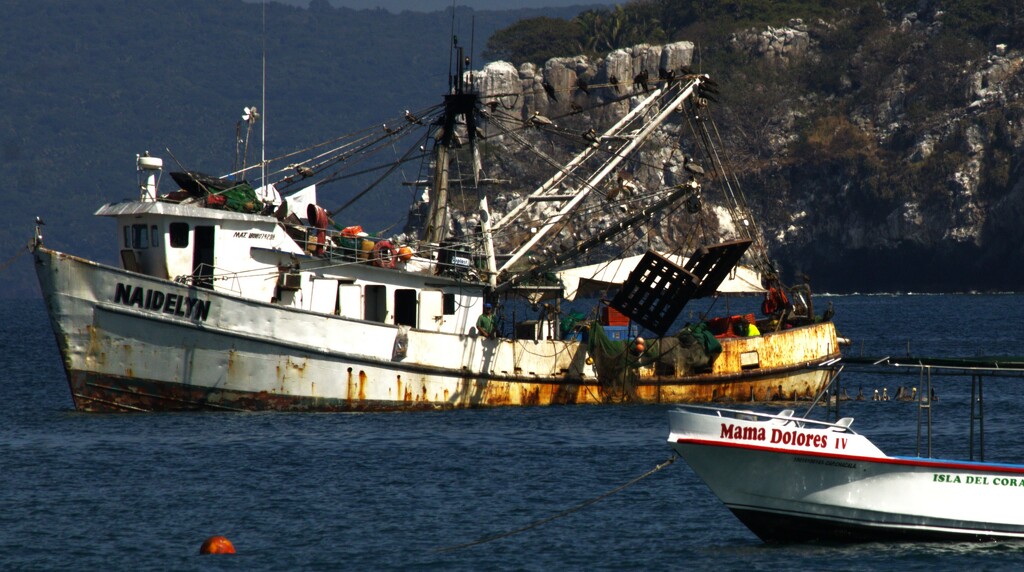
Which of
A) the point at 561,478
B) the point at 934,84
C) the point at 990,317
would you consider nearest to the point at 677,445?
the point at 561,478

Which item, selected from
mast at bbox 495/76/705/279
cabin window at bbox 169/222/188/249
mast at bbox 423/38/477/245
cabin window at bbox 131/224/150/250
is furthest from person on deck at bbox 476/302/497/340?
cabin window at bbox 131/224/150/250

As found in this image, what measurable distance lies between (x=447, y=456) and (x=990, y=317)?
212ft

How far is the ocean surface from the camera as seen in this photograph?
20.6 meters

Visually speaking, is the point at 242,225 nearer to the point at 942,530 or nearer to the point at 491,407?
the point at 491,407

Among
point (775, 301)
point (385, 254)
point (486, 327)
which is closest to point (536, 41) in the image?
point (775, 301)

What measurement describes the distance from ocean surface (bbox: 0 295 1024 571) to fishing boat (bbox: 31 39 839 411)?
31.5 inches

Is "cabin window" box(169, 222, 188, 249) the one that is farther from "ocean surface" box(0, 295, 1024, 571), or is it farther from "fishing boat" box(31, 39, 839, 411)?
"ocean surface" box(0, 295, 1024, 571)

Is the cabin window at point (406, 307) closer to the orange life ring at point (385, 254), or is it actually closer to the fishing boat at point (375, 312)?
the fishing boat at point (375, 312)

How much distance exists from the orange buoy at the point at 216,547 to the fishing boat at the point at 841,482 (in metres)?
6.25

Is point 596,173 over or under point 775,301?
over

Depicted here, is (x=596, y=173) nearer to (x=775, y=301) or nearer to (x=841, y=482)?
(x=775, y=301)

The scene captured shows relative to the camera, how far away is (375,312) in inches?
1339

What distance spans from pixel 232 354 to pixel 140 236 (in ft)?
10.6

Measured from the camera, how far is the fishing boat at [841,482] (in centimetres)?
A: 2039
